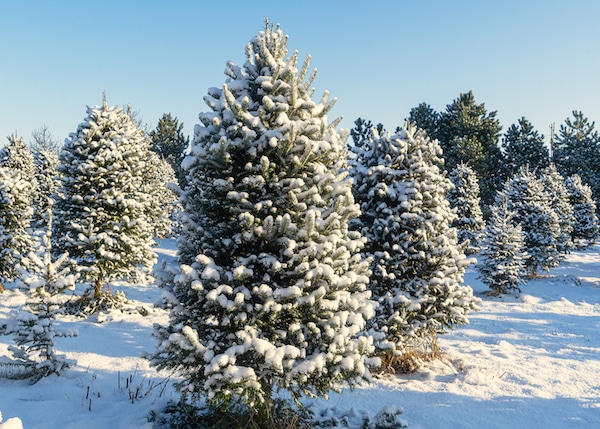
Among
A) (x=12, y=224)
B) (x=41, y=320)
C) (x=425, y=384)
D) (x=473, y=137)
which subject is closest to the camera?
(x=41, y=320)

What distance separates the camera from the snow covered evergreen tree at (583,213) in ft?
112

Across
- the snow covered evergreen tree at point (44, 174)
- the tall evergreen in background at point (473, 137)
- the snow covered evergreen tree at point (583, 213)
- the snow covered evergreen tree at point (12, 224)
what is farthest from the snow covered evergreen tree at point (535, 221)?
the snow covered evergreen tree at point (44, 174)

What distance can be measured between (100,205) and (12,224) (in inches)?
169

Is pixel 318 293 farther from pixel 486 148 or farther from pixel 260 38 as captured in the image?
pixel 486 148

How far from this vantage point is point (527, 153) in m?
43.3

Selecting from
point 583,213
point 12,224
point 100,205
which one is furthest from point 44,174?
point 583,213

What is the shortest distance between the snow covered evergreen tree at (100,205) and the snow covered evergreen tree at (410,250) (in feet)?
25.0

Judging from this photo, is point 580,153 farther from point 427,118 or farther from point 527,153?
point 427,118

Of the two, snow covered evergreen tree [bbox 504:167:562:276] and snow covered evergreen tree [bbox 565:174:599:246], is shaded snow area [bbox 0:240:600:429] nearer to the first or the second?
snow covered evergreen tree [bbox 504:167:562:276]

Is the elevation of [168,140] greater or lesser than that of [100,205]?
greater

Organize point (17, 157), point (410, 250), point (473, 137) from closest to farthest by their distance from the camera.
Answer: point (410, 250) → point (17, 157) → point (473, 137)

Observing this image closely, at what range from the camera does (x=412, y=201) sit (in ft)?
28.3

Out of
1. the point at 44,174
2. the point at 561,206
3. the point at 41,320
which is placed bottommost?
the point at 41,320

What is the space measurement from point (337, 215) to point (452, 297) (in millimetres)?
4940
